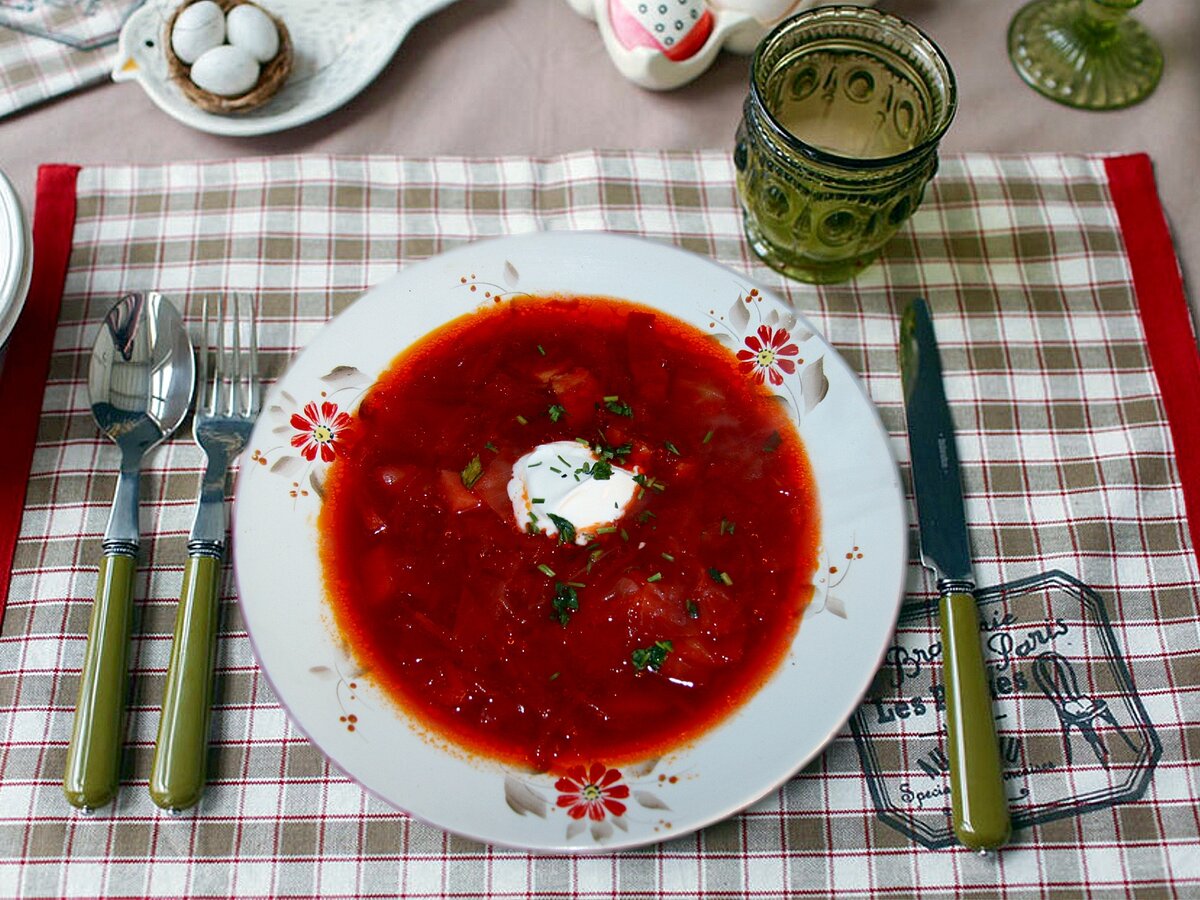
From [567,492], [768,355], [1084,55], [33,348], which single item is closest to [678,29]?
[768,355]

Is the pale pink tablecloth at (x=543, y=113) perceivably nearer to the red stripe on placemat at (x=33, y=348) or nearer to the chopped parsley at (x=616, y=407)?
the red stripe on placemat at (x=33, y=348)

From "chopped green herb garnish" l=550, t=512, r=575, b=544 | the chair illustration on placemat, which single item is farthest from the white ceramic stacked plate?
the chair illustration on placemat

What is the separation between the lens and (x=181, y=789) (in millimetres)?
1924

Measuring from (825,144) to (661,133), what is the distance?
18.4 inches

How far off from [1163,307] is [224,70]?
2353 mm

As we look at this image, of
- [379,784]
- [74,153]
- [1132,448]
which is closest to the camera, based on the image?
[379,784]

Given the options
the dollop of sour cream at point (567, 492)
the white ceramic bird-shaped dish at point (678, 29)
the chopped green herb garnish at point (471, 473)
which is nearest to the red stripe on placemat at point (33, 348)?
the chopped green herb garnish at point (471, 473)

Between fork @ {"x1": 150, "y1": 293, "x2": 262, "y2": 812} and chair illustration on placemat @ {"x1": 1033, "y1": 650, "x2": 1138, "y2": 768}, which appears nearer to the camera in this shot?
fork @ {"x1": 150, "y1": 293, "x2": 262, "y2": 812}

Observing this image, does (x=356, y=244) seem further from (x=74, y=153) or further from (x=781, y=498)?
(x=781, y=498)

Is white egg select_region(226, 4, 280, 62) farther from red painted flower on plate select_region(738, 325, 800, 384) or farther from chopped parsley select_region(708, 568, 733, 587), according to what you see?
chopped parsley select_region(708, 568, 733, 587)

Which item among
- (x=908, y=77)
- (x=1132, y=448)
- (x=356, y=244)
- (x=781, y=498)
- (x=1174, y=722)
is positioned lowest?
(x=1174, y=722)

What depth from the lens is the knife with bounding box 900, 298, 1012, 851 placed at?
196 centimetres

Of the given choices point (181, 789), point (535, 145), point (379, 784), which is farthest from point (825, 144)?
point (181, 789)

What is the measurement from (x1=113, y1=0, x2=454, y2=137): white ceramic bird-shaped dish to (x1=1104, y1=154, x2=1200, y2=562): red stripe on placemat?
1.87 metres
